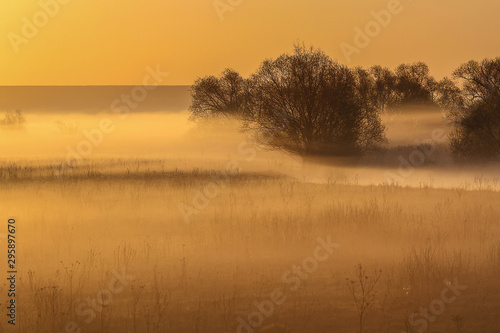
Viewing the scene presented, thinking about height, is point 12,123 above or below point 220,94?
above

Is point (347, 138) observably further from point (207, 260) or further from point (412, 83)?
point (412, 83)

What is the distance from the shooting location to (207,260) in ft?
54.1

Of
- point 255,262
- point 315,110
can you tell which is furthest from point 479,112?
point 255,262

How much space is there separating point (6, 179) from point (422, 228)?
23089 millimetres

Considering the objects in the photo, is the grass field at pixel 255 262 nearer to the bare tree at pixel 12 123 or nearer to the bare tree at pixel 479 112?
the bare tree at pixel 479 112

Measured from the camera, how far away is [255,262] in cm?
Result: 1619

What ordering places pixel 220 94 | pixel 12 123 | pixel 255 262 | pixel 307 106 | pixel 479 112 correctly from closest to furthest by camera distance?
pixel 255 262, pixel 307 106, pixel 479 112, pixel 220 94, pixel 12 123

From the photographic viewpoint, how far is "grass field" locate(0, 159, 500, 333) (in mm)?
12430

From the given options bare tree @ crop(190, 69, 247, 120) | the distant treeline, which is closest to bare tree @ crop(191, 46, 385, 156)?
the distant treeline

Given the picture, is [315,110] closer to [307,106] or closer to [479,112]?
[307,106]

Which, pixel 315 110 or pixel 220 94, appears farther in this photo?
pixel 220 94

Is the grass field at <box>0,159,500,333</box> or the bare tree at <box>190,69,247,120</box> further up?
the bare tree at <box>190,69,247,120</box>

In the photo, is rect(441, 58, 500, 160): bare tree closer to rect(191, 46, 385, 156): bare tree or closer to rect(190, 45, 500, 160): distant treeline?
rect(190, 45, 500, 160): distant treeline

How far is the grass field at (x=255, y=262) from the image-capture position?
1243 centimetres
